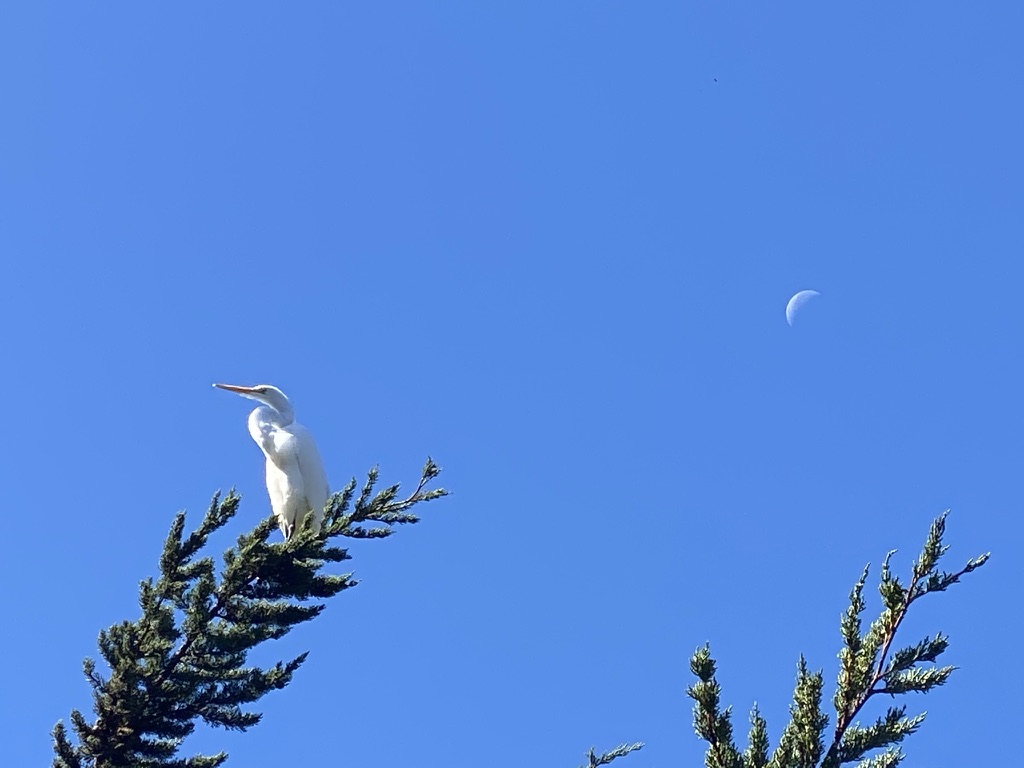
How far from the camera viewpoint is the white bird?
13.6 meters

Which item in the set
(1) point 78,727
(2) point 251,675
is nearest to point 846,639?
(2) point 251,675

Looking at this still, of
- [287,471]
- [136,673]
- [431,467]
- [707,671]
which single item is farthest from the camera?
[287,471]

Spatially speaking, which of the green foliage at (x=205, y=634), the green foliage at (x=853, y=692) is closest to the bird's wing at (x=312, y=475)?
the green foliage at (x=205, y=634)

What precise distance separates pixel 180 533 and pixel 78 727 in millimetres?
1594

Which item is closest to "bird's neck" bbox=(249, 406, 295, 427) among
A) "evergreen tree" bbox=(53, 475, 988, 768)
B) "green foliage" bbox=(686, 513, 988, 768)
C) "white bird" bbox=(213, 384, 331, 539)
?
"white bird" bbox=(213, 384, 331, 539)

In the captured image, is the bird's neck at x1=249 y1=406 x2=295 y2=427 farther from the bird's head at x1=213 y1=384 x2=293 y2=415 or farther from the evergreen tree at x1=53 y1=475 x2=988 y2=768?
the evergreen tree at x1=53 y1=475 x2=988 y2=768

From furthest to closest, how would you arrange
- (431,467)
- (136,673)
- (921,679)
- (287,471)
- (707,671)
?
(287,471) < (431,467) < (136,673) < (707,671) < (921,679)

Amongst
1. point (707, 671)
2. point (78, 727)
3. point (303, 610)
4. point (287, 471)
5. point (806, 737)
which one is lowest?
point (806, 737)

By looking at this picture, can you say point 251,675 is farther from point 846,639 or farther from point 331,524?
point 846,639

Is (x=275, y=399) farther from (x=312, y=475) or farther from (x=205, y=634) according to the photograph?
(x=205, y=634)

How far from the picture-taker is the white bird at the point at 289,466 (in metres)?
13.6

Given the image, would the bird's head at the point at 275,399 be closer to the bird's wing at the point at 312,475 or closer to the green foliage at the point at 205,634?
the bird's wing at the point at 312,475

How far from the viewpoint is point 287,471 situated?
536 inches

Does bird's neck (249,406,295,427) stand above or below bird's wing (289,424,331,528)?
above
